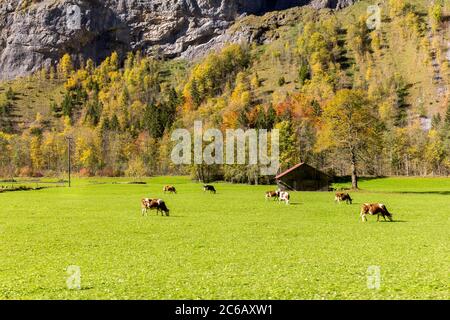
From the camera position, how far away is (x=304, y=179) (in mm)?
91938

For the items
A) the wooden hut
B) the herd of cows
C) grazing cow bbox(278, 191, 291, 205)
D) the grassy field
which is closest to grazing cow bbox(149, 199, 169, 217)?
the herd of cows

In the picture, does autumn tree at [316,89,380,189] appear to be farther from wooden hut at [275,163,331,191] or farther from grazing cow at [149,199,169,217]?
grazing cow at [149,199,169,217]

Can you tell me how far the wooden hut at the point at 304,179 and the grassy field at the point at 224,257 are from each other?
5068 cm

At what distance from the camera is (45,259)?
71.9 feet

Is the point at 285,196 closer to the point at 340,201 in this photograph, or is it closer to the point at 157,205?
the point at 340,201

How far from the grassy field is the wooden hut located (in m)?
50.7

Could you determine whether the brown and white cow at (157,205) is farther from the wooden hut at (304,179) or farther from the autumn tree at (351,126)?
the wooden hut at (304,179)

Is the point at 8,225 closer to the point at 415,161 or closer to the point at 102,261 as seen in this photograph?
the point at 102,261

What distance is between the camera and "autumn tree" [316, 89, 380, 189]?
8181 cm

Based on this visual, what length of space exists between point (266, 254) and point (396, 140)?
487ft

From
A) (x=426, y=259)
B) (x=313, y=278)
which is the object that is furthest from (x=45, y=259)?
(x=426, y=259)

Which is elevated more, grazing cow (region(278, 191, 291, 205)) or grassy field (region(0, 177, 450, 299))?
grazing cow (region(278, 191, 291, 205))

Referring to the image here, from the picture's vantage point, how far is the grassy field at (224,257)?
15.8 metres

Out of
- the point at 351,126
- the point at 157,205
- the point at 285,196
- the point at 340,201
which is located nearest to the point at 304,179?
the point at 351,126
